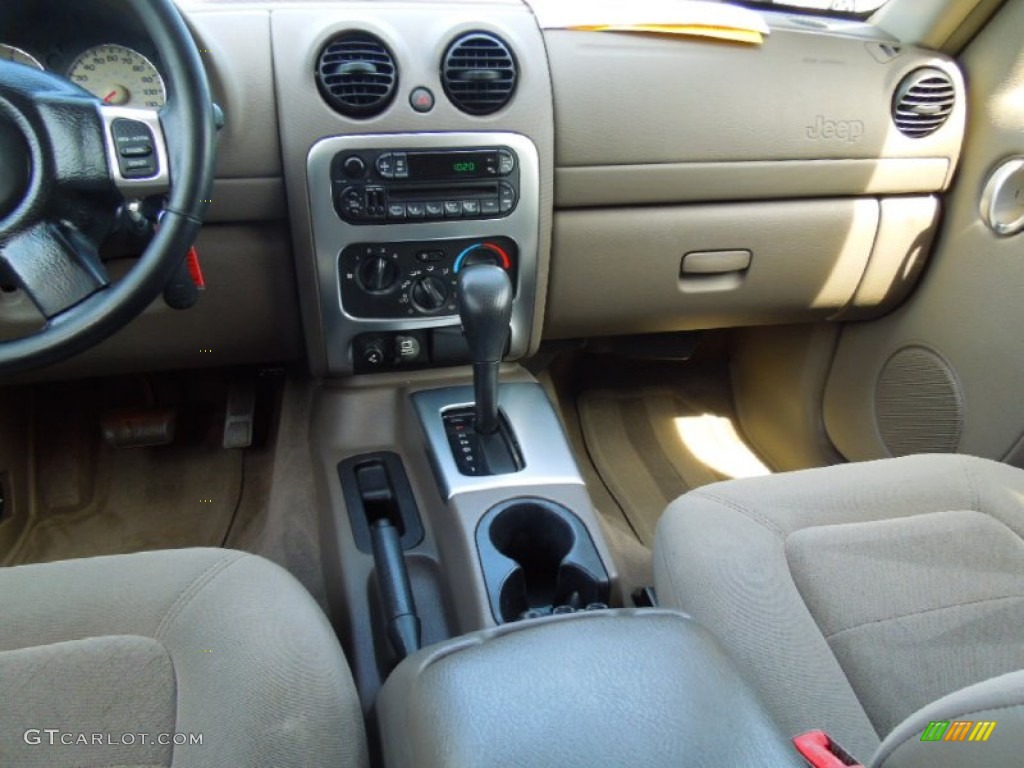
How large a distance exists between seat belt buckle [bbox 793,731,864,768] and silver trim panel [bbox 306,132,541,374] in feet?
2.61

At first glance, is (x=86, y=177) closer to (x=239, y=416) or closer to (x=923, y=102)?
(x=239, y=416)

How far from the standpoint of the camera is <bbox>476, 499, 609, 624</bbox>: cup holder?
41.4 inches

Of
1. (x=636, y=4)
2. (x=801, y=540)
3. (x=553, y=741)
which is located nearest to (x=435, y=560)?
(x=801, y=540)

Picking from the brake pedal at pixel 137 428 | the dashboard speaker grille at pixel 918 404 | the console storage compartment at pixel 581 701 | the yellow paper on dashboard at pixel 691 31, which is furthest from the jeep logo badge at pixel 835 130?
the brake pedal at pixel 137 428

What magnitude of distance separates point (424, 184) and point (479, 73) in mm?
169

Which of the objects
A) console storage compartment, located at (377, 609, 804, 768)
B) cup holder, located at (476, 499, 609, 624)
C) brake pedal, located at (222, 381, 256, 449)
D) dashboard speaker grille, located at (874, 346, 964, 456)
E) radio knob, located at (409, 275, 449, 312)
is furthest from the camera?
brake pedal, located at (222, 381, 256, 449)

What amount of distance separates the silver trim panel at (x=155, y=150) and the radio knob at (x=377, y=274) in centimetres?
39

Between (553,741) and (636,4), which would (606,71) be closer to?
(636,4)

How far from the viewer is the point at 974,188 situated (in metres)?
1.40

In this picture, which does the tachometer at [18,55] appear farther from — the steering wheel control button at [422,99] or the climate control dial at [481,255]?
the climate control dial at [481,255]

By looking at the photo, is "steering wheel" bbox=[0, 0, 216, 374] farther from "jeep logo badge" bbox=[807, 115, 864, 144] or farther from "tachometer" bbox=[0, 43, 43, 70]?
"jeep logo badge" bbox=[807, 115, 864, 144]

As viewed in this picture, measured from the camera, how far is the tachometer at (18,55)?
0.92m

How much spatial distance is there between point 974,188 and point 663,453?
2.51ft

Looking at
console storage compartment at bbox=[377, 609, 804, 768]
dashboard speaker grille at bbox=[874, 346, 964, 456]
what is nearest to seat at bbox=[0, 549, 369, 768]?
console storage compartment at bbox=[377, 609, 804, 768]
